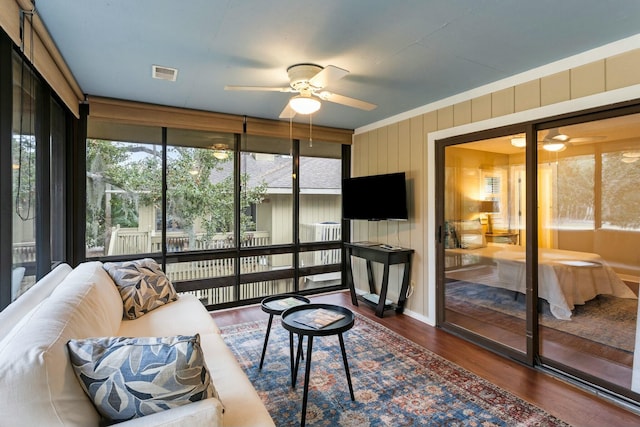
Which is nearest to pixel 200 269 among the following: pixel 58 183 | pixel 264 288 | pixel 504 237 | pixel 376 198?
pixel 264 288

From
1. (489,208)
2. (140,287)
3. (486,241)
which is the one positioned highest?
(489,208)

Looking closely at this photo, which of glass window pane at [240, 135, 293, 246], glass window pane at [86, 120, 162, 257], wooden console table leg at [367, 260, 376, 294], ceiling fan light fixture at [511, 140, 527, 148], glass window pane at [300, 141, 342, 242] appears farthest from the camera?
glass window pane at [300, 141, 342, 242]

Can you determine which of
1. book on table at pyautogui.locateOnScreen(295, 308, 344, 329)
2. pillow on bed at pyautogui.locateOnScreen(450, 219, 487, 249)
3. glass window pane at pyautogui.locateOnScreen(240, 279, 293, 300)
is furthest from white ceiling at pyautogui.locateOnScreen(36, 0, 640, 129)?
glass window pane at pyautogui.locateOnScreen(240, 279, 293, 300)

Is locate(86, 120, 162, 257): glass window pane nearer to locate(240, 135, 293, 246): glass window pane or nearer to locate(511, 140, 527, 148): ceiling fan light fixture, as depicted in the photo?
locate(240, 135, 293, 246): glass window pane

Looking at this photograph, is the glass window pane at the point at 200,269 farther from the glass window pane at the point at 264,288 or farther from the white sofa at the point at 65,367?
the white sofa at the point at 65,367

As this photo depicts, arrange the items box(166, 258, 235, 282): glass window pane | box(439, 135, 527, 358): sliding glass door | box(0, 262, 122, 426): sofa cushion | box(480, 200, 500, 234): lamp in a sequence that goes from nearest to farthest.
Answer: box(0, 262, 122, 426): sofa cushion < box(439, 135, 527, 358): sliding glass door < box(480, 200, 500, 234): lamp < box(166, 258, 235, 282): glass window pane

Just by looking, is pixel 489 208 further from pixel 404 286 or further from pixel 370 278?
pixel 370 278

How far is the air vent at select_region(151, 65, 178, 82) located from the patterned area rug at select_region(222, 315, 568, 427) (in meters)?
2.51

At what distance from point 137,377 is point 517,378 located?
272 centimetres

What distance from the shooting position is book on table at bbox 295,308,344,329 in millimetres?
2217

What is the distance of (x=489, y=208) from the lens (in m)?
3.23

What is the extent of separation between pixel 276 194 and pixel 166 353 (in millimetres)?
3622

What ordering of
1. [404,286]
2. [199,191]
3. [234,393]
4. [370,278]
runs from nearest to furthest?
[234,393] → [404,286] → [199,191] → [370,278]

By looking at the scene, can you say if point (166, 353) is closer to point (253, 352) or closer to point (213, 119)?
point (253, 352)
